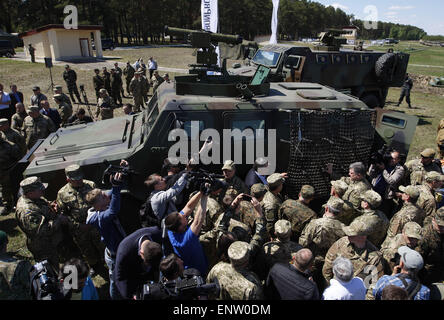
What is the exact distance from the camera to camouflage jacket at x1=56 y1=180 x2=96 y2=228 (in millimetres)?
4258

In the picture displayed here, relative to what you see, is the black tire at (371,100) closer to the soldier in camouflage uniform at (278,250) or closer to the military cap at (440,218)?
the military cap at (440,218)

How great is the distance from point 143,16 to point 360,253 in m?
49.8

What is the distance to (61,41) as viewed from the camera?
25312 mm

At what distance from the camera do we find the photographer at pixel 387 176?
5.19m

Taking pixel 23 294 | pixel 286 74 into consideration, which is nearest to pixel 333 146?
pixel 23 294

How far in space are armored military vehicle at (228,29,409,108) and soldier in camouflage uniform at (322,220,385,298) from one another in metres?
6.69

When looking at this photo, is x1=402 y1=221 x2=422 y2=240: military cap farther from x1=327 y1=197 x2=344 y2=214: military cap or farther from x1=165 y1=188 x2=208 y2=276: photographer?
x1=165 y1=188 x2=208 y2=276: photographer

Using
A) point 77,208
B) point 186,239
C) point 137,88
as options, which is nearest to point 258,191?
point 186,239

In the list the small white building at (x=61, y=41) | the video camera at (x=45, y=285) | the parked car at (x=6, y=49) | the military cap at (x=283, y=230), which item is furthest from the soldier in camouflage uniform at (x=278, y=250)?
the parked car at (x=6, y=49)

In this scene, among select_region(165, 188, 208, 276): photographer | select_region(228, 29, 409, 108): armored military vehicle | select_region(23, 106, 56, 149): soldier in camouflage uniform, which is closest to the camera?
select_region(165, 188, 208, 276): photographer

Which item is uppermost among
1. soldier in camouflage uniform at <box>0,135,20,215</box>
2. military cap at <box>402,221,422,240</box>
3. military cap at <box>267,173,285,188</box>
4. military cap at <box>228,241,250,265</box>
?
military cap at <box>267,173,285,188</box>

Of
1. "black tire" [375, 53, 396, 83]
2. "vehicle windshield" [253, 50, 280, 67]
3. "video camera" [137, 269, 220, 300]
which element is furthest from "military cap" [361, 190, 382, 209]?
→ "black tire" [375, 53, 396, 83]

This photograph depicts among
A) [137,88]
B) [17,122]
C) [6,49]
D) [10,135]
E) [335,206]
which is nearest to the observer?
[335,206]

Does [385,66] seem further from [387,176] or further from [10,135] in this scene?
[10,135]
